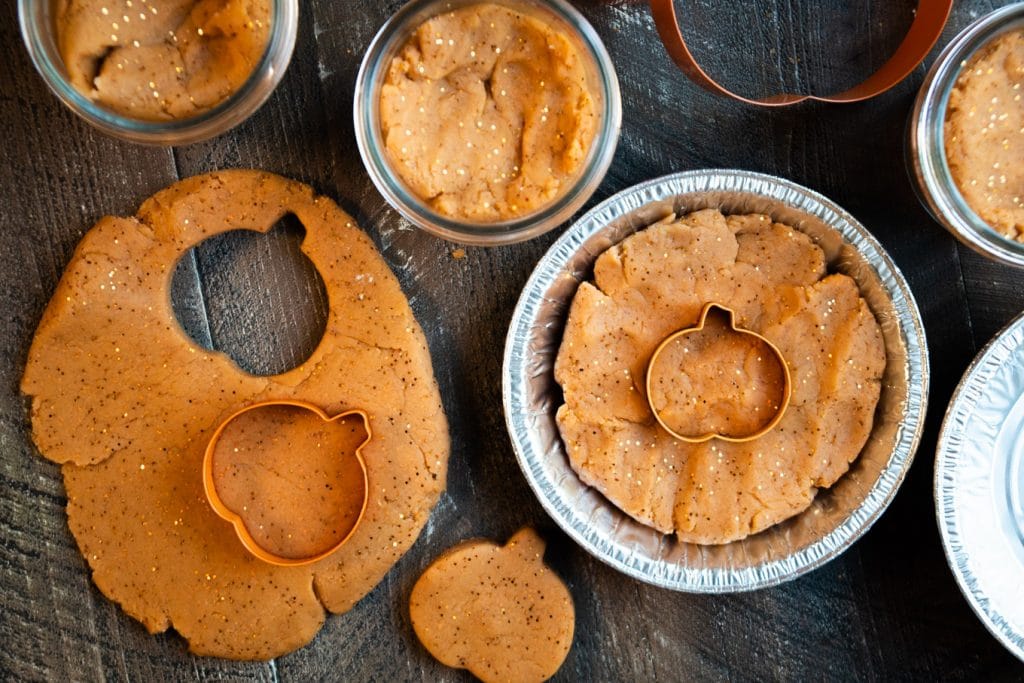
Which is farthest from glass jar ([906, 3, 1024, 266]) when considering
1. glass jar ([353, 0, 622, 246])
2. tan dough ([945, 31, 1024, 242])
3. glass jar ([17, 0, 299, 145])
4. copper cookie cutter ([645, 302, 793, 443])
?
glass jar ([17, 0, 299, 145])

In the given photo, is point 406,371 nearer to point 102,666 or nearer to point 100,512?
point 100,512

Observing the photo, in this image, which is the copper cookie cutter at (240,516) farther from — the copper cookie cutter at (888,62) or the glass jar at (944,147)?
the glass jar at (944,147)

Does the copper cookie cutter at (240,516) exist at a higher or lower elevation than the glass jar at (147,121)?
lower

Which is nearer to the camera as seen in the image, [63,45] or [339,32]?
[63,45]

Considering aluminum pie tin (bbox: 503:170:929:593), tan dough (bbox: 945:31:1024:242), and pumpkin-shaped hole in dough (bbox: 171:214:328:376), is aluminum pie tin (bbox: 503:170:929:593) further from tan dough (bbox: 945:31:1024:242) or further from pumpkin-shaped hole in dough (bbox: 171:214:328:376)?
pumpkin-shaped hole in dough (bbox: 171:214:328:376)

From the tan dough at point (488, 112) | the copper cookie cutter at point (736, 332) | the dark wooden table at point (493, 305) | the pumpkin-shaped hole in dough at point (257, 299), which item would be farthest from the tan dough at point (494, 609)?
the tan dough at point (488, 112)

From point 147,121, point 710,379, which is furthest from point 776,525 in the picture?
point 147,121

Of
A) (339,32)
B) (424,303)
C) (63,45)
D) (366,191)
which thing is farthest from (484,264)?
(63,45)

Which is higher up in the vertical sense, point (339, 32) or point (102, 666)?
point (339, 32)
